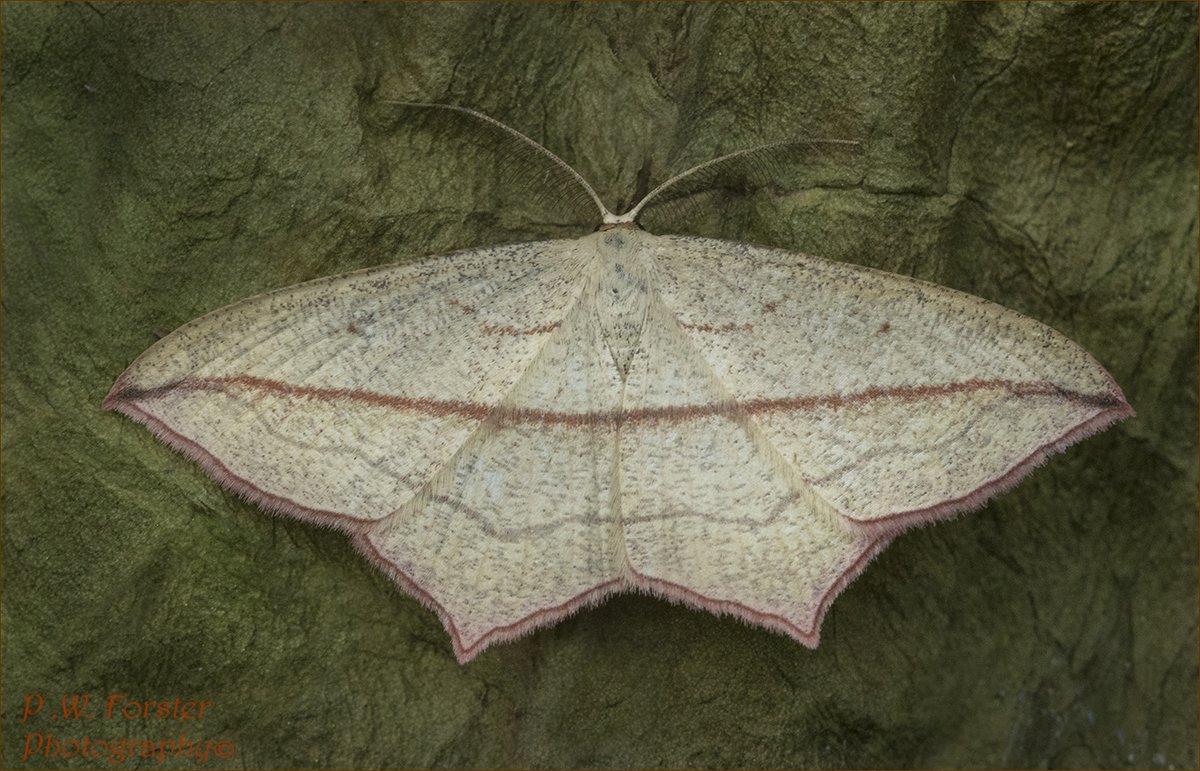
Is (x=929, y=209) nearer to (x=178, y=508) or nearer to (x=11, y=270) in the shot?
(x=178, y=508)

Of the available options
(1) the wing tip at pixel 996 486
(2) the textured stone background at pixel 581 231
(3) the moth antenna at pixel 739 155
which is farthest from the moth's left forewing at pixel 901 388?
(2) the textured stone background at pixel 581 231

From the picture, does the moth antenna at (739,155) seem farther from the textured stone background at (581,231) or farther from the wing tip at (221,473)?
the wing tip at (221,473)

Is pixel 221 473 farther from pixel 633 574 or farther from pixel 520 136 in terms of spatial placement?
pixel 520 136

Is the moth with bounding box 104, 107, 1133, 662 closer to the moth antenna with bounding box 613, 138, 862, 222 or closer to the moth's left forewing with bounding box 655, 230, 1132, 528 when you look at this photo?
the moth's left forewing with bounding box 655, 230, 1132, 528

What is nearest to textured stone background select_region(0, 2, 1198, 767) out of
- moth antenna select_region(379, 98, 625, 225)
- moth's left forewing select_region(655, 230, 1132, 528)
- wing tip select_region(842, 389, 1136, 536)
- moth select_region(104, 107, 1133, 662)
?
moth antenna select_region(379, 98, 625, 225)

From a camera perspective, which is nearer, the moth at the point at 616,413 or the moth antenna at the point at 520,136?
the moth at the point at 616,413

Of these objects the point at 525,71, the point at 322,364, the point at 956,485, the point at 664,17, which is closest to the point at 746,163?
the point at 664,17
